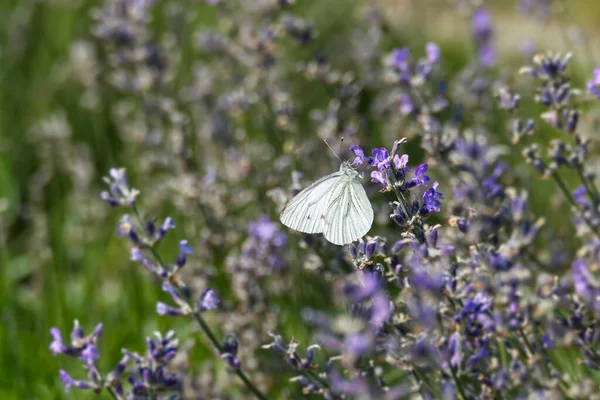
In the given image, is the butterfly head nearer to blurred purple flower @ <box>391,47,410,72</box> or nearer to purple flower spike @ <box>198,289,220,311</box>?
purple flower spike @ <box>198,289,220,311</box>

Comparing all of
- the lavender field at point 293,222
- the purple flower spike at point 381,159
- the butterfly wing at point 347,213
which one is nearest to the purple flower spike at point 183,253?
the lavender field at point 293,222

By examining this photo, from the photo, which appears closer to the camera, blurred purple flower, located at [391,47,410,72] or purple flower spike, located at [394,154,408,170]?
purple flower spike, located at [394,154,408,170]

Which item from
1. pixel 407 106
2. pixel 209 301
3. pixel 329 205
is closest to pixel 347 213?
pixel 329 205

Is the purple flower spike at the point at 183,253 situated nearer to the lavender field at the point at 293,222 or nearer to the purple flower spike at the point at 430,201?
the lavender field at the point at 293,222

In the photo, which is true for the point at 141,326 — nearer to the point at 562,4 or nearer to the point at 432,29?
the point at 562,4

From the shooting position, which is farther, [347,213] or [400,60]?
[400,60]

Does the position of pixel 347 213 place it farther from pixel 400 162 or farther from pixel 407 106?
pixel 407 106

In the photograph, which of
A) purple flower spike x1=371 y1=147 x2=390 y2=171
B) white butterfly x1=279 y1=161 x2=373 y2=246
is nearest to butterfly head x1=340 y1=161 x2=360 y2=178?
white butterfly x1=279 y1=161 x2=373 y2=246
